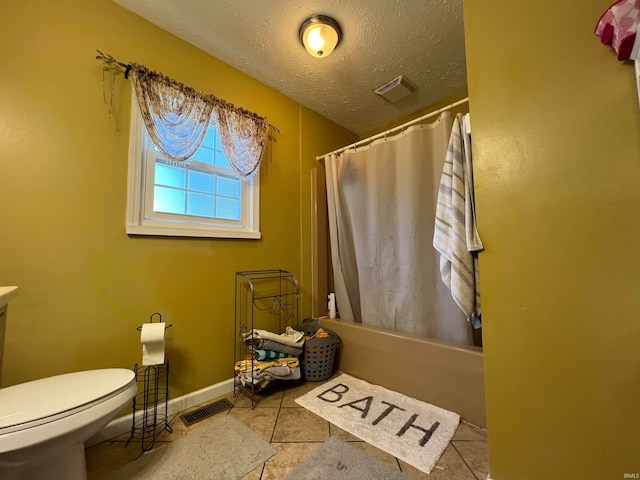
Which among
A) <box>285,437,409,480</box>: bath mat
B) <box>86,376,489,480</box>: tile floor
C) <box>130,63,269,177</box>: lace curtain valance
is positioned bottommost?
<box>86,376,489,480</box>: tile floor

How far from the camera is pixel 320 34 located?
1545 millimetres

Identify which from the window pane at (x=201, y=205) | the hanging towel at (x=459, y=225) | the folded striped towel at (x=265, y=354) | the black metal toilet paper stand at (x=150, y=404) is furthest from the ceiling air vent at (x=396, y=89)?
the black metal toilet paper stand at (x=150, y=404)

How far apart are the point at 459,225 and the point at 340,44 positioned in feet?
4.79

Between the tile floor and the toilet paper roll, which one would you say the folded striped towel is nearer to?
the tile floor

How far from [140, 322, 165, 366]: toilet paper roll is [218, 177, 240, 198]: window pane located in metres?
1.00

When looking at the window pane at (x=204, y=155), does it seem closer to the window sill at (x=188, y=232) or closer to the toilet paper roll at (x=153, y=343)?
the window sill at (x=188, y=232)

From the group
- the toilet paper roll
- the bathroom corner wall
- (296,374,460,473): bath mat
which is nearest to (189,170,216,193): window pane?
the bathroom corner wall

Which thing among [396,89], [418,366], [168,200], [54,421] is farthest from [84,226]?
[396,89]

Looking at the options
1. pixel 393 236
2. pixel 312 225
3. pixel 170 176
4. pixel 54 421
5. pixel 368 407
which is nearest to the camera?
pixel 54 421

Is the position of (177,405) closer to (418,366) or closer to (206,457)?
(206,457)

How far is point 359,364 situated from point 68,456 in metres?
1.56

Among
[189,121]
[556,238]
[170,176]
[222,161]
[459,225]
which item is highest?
[189,121]

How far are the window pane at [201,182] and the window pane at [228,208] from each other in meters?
0.10

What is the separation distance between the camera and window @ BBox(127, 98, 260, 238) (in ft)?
4.75
